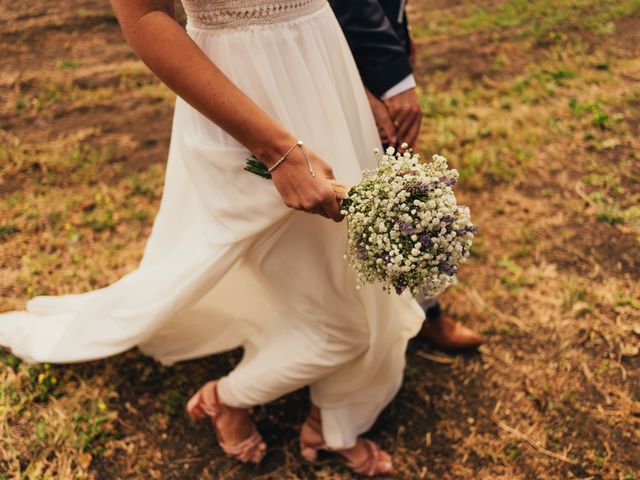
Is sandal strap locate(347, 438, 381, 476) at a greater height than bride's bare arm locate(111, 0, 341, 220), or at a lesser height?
lesser

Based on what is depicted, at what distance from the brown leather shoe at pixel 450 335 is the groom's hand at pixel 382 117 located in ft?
3.47

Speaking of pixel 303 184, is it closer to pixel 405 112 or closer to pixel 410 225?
pixel 410 225

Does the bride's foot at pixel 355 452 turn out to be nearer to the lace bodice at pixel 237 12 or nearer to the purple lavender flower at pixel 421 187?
the purple lavender flower at pixel 421 187

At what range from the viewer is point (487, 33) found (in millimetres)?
5488

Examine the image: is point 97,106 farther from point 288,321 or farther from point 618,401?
point 618,401

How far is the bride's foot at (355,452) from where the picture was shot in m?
2.33

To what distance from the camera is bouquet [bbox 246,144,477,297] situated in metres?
1.41

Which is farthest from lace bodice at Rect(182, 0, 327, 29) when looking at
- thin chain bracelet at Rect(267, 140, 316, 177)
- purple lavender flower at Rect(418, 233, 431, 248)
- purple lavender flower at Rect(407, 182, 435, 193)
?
purple lavender flower at Rect(418, 233, 431, 248)

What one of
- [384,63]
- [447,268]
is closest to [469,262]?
[384,63]

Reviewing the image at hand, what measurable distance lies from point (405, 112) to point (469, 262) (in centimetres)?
142

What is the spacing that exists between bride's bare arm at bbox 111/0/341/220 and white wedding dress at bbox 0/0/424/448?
15 centimetres

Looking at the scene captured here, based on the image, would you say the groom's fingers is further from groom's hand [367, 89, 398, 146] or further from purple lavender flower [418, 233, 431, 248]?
purple lavender flower [418, 233, 431, 248]

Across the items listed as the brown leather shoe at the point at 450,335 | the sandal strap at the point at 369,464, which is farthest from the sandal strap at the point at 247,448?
the brown leather shoe at the point at 450,335

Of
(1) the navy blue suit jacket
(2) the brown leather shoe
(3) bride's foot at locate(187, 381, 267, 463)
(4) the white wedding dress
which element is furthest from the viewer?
(2) the brown leather shoe
